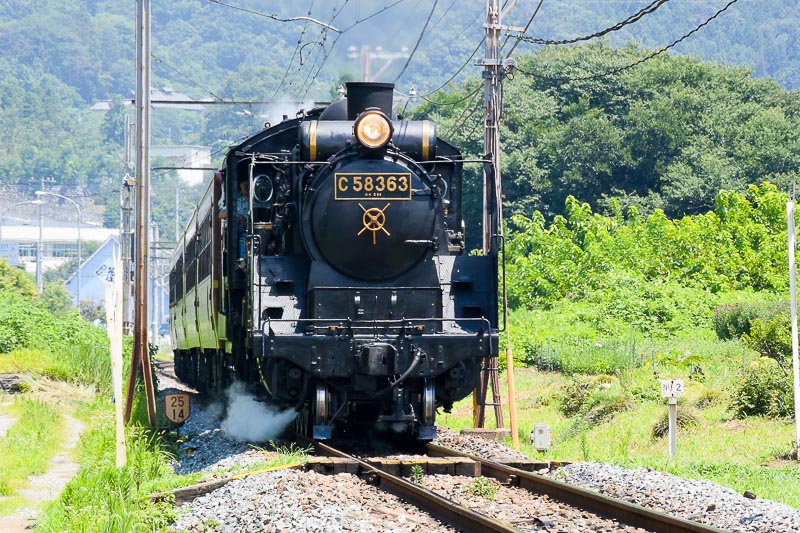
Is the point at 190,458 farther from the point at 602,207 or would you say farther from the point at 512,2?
the point at 602,207

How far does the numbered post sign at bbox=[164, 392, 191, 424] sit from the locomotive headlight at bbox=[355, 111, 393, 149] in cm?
505

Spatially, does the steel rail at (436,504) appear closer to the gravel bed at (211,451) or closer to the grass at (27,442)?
the gravel bed at (211,451)

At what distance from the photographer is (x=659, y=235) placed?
41.3 meters

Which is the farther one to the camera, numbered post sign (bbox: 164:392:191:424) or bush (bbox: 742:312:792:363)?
bush (bbox: 742:312:792:363)

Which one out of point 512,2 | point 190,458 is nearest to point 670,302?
point 512,2

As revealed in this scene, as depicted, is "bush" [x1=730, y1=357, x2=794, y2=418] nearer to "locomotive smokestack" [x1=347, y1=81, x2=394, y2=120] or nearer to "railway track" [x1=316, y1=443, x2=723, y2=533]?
"railway track" [x1=316, y1=443, x2=723, y2=533]

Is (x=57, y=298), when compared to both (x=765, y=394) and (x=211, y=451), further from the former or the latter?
(x=765, y=394)

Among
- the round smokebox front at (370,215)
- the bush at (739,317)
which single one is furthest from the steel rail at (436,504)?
the bush at (739,317)

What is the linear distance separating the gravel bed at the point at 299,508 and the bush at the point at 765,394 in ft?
26.8

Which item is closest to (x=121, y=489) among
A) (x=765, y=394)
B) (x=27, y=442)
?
(x=27, y=442)

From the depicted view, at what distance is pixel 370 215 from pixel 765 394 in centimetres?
726

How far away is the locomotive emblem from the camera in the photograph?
13.2m

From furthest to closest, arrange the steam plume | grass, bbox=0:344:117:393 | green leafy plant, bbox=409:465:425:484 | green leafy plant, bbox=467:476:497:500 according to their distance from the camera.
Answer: grass, bbox=0:344:117:393
the steam plume
green leafy plant, bbox=409:465:425:484
green leafy plant, bbox=467:476:497:500

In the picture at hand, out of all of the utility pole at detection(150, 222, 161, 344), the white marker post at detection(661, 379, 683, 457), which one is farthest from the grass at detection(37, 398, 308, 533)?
the utility pole at detection(150, 222, 161, 344)
